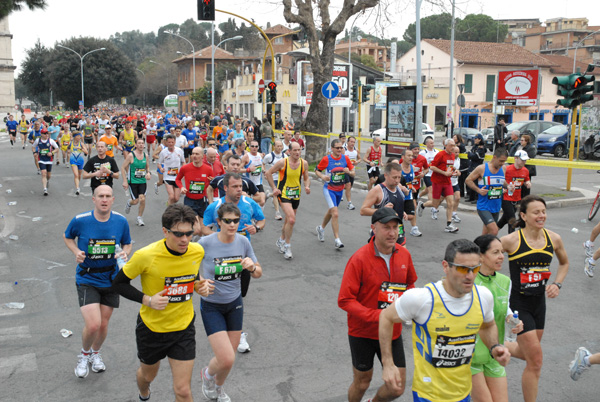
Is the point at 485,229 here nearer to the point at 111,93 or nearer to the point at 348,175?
the point at 348,175

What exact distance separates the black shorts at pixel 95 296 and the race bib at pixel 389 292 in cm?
Answer: 265

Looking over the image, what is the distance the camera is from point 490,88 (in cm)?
5969

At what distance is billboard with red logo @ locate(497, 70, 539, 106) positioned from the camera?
20.7 m

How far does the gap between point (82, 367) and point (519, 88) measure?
19417mm

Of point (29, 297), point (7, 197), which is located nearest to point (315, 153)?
point (7, 197)

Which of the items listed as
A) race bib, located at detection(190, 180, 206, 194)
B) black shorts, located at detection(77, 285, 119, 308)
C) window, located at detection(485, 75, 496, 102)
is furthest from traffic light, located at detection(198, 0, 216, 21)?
window, located at detection(485, 75, 496, 102)

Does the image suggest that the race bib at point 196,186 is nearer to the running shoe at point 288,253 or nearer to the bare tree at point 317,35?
the running shoe at point 288,253

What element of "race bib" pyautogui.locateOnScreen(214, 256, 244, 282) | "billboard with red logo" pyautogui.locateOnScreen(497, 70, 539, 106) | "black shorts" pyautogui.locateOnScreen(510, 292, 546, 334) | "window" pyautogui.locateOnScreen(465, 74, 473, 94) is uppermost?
"window" pyautogui.locateOnScreen(465, 74, 473, 94)

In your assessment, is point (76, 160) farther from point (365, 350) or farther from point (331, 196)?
point (365, 350)

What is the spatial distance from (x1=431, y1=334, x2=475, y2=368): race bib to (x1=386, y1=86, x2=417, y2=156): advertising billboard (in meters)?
18.0

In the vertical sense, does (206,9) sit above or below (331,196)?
above

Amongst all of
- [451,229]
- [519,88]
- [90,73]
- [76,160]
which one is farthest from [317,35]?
[90,73]

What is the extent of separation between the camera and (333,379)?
5602 mm

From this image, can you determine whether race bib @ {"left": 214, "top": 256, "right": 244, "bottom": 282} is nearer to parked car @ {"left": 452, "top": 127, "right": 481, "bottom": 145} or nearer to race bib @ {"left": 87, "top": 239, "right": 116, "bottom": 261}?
race bib @ {"left": 87, "top": 239, "right": 116, "bottom": 261}
